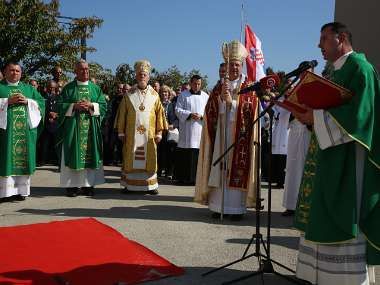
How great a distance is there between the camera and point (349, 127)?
367cm

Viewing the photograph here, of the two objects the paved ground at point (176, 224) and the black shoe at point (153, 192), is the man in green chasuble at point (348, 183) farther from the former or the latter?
the black shoe at point (153, 192)

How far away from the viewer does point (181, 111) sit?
412 inches

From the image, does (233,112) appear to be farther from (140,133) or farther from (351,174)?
(351,174)

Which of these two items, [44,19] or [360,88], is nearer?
[360,88]

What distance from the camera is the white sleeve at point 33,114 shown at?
8.11m

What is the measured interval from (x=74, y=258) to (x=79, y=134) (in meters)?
4.13

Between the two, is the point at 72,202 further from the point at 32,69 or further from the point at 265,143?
the point at 32,69

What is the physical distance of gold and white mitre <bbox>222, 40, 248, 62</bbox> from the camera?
686cm

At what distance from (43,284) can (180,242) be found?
1978mm

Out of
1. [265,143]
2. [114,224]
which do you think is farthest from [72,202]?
[265,143]

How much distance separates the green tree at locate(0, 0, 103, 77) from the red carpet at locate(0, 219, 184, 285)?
1072 cm

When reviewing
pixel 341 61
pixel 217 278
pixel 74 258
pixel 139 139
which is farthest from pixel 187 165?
pixel 341 61

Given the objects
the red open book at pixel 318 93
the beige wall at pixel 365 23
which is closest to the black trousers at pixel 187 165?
the beige wall at pixel 365 23

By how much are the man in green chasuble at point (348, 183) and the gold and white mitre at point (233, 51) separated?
2.98 m
